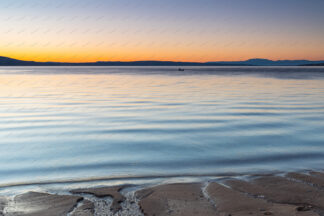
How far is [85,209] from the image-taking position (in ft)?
14.9

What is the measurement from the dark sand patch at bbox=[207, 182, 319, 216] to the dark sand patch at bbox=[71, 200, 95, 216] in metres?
1.88

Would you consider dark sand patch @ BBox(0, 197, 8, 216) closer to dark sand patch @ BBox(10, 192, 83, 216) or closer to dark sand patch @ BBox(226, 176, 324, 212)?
dark sand patch @ BBox(10, 192, 83, 216)

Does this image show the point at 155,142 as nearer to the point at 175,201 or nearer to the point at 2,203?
the point at 175,201

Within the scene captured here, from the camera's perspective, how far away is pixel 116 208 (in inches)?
179

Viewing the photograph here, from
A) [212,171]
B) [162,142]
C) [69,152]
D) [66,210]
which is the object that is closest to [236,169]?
[212,171]

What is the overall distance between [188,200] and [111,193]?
1.36 m

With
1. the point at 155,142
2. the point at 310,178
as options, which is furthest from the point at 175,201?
the point at 155,142

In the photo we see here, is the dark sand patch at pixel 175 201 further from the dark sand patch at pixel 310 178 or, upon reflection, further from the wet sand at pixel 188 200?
the dark sand patch at pixel 310 178

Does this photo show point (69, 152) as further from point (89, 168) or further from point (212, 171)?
point (212, 171)

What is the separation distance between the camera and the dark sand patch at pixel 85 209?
4378 mm

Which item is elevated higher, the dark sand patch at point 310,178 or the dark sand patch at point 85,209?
the dark sand patch at point 310,178

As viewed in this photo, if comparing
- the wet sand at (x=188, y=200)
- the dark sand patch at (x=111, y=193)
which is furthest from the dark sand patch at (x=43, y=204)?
the dark sand patch at (x=111, y=193)

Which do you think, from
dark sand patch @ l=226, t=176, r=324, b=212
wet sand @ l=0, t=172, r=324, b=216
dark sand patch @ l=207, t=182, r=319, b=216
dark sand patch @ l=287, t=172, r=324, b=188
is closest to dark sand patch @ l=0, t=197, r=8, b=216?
wet sand @ l=0, t=172, r=324, b=216

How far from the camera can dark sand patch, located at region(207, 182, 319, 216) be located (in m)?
4.30
